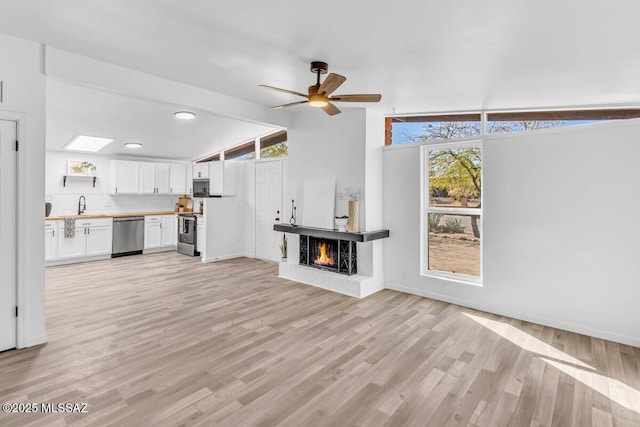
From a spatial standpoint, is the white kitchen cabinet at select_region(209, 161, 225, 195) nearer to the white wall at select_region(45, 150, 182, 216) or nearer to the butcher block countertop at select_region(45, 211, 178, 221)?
the white wall at select_region(45, 150, 182, 216)

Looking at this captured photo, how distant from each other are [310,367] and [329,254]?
103 inches

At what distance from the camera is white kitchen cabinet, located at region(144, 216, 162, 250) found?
7730 mm

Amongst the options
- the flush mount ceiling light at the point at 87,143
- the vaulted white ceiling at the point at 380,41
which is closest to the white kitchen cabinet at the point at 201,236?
the flush mount ceiling light at the point at 87,143

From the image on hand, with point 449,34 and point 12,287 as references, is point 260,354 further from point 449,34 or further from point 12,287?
point 449,34

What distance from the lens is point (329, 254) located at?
17.5ft

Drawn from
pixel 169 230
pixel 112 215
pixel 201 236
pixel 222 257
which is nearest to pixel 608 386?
pixel 222 257

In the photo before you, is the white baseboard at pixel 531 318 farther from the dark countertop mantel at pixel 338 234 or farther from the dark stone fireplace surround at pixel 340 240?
the dark countertop mantel at pixel 338 234

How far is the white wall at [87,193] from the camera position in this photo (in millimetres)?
7051

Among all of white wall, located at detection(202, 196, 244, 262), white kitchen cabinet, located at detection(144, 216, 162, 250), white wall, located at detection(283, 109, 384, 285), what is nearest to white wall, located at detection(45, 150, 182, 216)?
white kitchen cabinet, located at detection(144, 216, 162, 250)

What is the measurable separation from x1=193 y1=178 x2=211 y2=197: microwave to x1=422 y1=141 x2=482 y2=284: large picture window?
510 cm

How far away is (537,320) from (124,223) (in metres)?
7.79

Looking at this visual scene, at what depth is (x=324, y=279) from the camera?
5.13 metres

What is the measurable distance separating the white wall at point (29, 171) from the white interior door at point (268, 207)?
13.6 feet

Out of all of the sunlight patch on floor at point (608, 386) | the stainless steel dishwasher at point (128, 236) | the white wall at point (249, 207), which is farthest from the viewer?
the white wall at point (249, 207)
